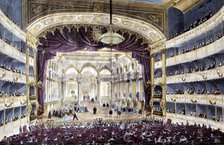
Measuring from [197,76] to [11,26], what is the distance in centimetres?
1159

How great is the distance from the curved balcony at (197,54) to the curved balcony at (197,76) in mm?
969

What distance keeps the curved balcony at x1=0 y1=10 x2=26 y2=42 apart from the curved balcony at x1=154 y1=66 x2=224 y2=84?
35.6 ft

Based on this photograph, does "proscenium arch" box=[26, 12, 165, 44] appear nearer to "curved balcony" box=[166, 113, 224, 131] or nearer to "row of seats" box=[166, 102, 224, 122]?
"row of seats" box=[166, 102, 224, 122]

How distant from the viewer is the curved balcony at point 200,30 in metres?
12.0

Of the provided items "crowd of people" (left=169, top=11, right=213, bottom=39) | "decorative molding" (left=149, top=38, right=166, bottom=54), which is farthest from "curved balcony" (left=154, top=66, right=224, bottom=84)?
"crowd of people" (left=169, top=11, right=213, bottom=39)

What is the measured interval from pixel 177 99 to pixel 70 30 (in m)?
9.85

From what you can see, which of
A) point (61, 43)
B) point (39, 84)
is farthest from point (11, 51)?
point (61, 43)

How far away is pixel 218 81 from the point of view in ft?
44.8

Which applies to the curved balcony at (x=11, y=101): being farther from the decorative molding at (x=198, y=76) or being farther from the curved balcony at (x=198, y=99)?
the curved balcony at (x=198, y=99)

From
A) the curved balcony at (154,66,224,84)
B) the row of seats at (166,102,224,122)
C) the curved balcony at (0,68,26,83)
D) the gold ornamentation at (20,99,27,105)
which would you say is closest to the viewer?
the curved balcony at (0,68,26,83)

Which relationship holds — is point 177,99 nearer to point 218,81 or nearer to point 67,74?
point 218,81

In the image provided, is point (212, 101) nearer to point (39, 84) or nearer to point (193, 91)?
point (193, 91)

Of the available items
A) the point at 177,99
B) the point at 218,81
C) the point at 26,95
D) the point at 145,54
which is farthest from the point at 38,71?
the point at 218,81

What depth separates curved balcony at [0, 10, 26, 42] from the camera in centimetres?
1131
